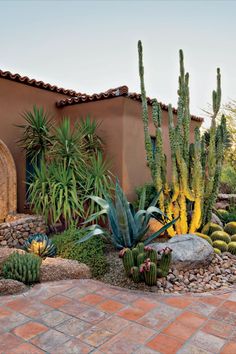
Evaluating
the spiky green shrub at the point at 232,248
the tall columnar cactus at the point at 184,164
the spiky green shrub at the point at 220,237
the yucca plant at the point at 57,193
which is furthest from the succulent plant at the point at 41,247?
the spiky green shrub at the point at 232,248

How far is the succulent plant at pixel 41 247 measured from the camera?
5.34 metres

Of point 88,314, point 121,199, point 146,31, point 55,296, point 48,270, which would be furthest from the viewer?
point 146,31

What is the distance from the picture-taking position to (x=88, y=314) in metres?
3.47

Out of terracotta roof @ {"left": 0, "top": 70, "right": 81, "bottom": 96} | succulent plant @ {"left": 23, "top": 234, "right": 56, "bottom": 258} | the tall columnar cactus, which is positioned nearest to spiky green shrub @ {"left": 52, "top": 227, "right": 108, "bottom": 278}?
succulent plant @ {"left": 23, "top": 234, "right": 56, "bottom": 258}

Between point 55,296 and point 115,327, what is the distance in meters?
1.14

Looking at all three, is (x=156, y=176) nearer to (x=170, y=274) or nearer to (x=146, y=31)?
(x=170, y=274)

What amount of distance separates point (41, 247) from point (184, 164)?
332 centimetres

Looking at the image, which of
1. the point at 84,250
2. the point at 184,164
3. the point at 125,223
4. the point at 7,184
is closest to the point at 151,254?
the point at 125,223

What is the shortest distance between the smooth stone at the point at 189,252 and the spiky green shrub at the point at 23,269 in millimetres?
2097

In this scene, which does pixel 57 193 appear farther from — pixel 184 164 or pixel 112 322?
pixel 112 322

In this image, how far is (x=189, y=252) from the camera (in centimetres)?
501

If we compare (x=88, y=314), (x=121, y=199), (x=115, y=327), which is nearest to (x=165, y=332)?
(x=115, y=327)

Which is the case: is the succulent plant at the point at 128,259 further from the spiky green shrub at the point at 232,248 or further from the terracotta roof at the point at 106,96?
the terracotta roof at the point at 106,96

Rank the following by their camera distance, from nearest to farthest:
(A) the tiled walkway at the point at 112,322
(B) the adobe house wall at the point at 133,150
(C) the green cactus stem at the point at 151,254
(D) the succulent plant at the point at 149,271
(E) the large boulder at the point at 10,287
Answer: (A) the tiled walkway at the point at 112,322, (E) the large boulder at the point at 10,287, (D) the succulent plant at the point at 149,271, (C) the green cactus stem at the point at 151,254, (B) the adobe house wall at the point at 133,150
